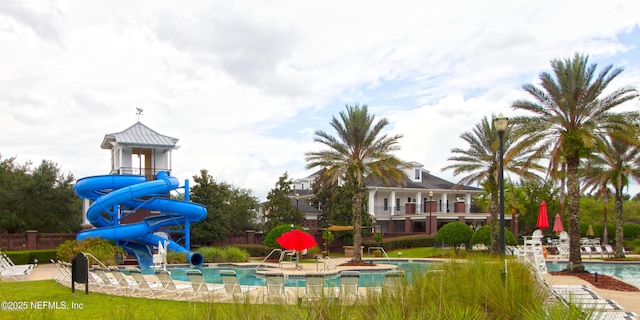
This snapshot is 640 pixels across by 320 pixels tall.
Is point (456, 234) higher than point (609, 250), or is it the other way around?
point (456, 234)

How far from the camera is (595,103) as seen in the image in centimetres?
2130

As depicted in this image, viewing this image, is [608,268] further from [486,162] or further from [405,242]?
[405,242]

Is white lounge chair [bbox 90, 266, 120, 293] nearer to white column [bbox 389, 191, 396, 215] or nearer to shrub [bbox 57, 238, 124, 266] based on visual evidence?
shrub [bbox 57, 238, 124, 266]

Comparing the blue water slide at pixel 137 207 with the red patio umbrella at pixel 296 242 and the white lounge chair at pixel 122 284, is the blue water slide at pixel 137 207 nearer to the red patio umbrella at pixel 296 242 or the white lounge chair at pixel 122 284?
the red patio umbrella at pixel 296 242

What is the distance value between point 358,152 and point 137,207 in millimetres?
11791

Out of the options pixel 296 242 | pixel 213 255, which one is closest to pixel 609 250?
pixel 296 242

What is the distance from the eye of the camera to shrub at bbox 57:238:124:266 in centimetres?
2503

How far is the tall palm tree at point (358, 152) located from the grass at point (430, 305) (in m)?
18.7

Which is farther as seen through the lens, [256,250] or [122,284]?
[256,250]

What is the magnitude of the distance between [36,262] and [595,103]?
2507 cm

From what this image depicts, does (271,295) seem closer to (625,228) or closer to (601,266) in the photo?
(601,266)

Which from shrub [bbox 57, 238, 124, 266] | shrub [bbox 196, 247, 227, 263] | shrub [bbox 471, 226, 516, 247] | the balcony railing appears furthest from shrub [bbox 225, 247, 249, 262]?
shrub [bbox 471, 226, 516, 247]

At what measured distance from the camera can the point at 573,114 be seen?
2153 cm

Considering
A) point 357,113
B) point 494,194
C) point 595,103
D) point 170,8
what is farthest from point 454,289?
point 494,194
